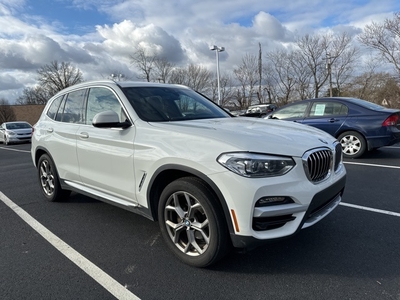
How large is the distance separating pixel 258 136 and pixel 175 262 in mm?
1438

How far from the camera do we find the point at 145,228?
3.74 m

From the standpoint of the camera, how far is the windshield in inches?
133

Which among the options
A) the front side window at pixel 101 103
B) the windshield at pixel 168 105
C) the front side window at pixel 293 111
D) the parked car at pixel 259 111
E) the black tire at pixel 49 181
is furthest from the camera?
the front side window at pixel 293 111

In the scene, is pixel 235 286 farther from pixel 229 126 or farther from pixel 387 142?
pixel 387 142

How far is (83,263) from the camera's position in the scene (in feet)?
9.73

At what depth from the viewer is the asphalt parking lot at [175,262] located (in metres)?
2.47

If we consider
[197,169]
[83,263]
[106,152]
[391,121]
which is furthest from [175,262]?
[391,121]

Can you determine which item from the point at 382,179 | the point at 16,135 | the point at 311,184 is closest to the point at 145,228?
the point at 311,184

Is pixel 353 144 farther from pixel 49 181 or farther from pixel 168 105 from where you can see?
pixel 49 181

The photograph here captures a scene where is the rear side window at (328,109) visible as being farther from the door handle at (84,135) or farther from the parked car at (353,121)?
the door handle at (84,135)

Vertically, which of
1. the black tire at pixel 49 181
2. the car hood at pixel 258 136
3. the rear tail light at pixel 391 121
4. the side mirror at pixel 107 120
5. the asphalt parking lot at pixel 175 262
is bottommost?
the asphalt parking lot at pixel 175 262

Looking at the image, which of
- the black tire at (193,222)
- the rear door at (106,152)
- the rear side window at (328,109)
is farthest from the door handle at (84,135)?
the rear side window at (328,109)

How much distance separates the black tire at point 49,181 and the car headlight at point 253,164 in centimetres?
326

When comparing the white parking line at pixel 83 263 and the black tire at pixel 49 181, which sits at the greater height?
the black tire at pixel 49 181
